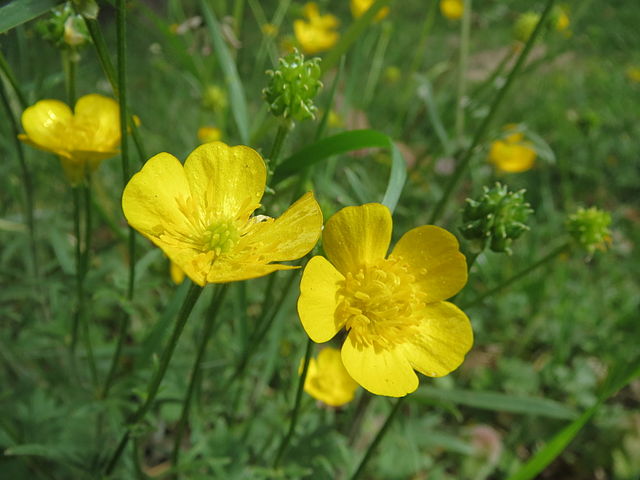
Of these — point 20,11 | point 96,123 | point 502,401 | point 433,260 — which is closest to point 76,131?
point 96,123

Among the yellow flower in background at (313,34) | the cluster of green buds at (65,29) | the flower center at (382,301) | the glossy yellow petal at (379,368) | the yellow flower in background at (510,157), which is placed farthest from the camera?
the yellow flower in background at (313,34)

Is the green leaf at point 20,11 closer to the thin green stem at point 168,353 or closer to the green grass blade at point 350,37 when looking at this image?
the thin green stem at point 168,353

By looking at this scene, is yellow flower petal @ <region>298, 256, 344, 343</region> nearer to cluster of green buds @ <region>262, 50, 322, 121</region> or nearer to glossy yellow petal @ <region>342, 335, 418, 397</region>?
glossy yellow petal @ <region>342, 335, 418, 397</region>

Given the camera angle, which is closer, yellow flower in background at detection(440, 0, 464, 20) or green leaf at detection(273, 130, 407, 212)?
green leaf at detection(273, 130, 407, 212)

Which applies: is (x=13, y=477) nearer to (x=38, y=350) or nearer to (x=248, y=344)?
(x=38, y=350)

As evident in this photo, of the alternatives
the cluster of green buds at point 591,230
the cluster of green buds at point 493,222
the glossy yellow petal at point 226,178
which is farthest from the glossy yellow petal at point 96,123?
the cluster of green buds at point 591,230

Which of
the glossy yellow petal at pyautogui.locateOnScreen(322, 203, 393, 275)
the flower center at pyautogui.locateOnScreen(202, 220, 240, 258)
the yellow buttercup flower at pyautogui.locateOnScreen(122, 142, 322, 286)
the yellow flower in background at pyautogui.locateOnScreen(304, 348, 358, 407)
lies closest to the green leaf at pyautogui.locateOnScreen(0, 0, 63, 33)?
the yellow buttercup flower at pyautogui.locateOnScreen(122, 142, 322, 286)
